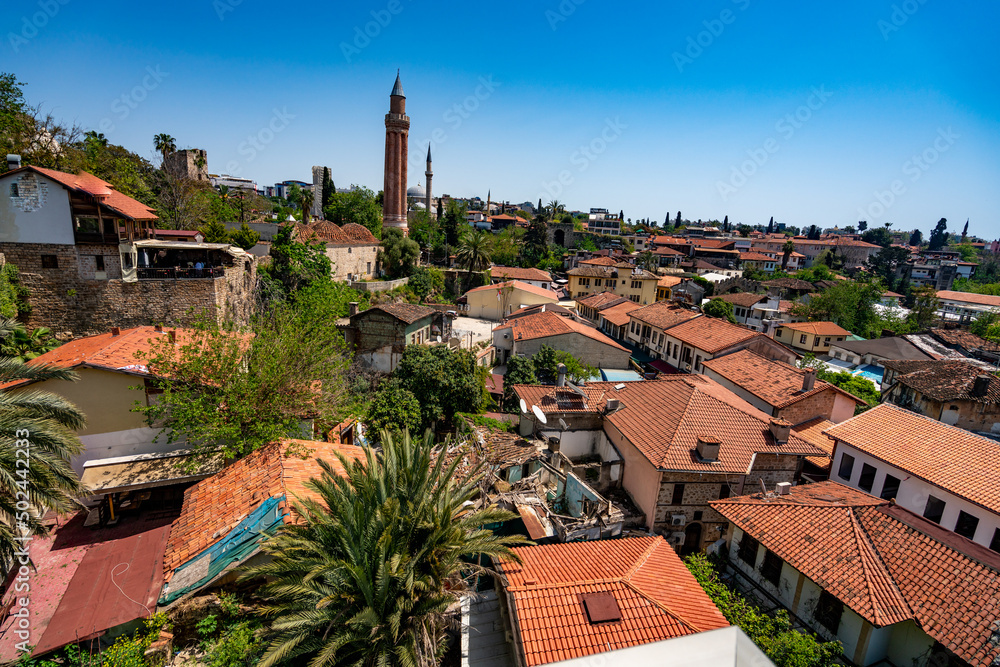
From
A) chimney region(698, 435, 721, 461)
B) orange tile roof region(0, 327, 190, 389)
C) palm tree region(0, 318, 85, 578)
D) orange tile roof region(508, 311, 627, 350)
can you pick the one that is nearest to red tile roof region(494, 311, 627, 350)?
orange tile roof region(508, 311, 627, 350)

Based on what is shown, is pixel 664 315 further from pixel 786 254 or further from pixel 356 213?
pixel 786 254

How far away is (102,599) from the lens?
8758mm

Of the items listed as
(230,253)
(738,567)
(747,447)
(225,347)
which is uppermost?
(230,253)

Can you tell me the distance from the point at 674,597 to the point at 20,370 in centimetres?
1593

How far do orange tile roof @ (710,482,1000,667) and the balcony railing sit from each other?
84.5 feet

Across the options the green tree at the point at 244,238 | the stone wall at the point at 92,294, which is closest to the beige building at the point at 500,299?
the green tree at the point at 244,238

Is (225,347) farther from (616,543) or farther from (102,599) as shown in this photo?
(616,543)

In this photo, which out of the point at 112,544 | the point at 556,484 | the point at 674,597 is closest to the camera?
the point at 674,597

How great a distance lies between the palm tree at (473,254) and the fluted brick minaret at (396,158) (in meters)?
7.11

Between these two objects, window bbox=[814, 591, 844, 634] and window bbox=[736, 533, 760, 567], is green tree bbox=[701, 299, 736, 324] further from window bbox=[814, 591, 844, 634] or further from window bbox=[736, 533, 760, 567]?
window bbox=[814, 591, 844, 634]

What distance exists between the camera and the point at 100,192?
2023 centimetres

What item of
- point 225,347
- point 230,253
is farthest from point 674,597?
point 230,253

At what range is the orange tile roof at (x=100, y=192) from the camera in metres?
19.4

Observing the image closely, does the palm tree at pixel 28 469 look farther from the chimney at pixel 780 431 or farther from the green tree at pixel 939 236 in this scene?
the green tree at pixel 939 236
